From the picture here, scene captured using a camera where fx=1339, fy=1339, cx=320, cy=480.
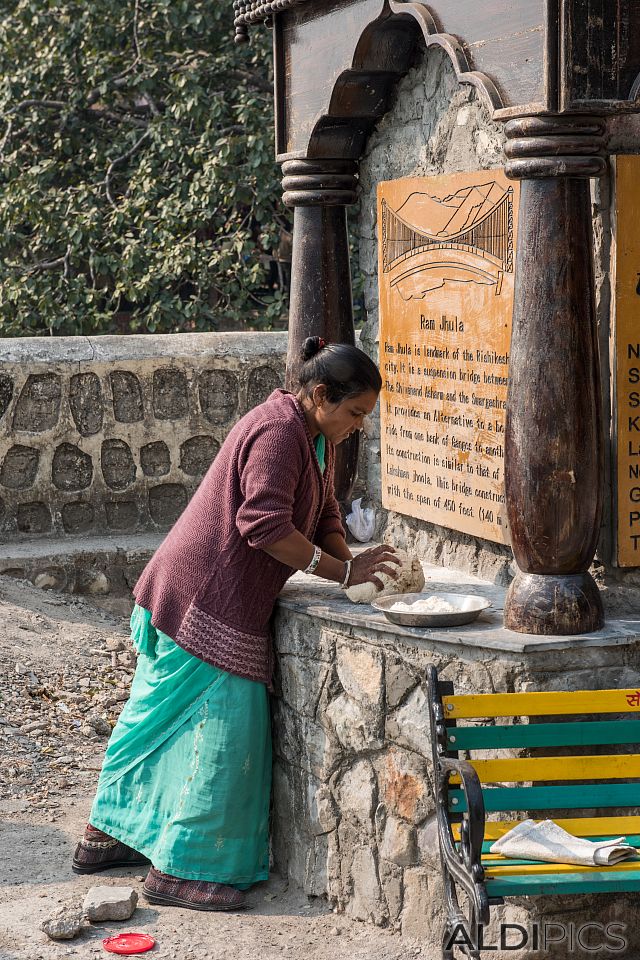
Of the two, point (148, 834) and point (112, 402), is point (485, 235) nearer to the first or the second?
point (148, 834)

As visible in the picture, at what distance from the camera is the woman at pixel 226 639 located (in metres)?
3.75

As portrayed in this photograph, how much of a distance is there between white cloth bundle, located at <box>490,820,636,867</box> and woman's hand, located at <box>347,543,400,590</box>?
913 mm

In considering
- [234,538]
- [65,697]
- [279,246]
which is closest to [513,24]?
[234,538]

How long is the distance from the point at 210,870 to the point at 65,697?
2014mm

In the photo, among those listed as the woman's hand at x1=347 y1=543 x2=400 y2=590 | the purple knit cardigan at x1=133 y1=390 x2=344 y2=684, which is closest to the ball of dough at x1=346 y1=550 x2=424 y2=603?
the woman's hand at x1=347 y1=543 x2=400 y2=590

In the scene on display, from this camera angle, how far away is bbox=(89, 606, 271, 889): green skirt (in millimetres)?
3838

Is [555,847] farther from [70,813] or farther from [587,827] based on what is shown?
[70,813]

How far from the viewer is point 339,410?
3756 millimetres

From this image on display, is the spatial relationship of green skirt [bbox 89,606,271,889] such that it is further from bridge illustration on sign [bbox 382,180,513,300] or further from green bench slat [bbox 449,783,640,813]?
bridge illustration on sign [bbox 382,180,513,300]

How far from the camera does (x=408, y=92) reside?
15.1 ft

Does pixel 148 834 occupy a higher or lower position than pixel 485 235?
lower

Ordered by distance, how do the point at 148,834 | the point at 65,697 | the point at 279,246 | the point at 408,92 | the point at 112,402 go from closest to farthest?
1. the point at 148,834
2. the point at 408,92
3. the point at 65,697
4. the point at 112,402
5. the point at 279,246

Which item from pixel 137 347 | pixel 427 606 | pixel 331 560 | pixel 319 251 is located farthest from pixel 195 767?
pixel 137 347

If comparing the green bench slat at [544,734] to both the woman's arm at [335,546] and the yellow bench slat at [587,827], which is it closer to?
the yellow bench slat at [587,827]
